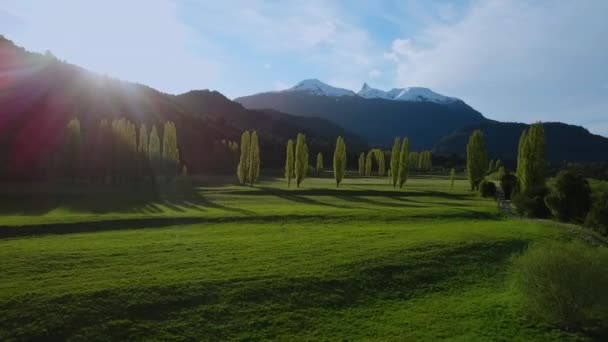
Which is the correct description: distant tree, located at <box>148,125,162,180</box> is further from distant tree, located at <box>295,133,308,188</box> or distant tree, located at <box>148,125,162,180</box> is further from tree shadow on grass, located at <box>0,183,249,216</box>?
distant tree, located at <box>295,133,308,188</box>

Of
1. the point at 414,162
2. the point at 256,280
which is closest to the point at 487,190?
the point at 256,280

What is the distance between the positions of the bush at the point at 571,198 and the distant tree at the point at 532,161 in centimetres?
1163

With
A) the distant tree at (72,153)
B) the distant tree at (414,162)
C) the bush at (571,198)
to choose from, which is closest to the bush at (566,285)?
the bush at (571,198)

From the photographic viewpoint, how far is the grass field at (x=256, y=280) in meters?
17.0

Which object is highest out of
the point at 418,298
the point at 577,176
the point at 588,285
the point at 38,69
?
the point at 38,69

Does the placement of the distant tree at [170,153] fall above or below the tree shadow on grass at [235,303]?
above

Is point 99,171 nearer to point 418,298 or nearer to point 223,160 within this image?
point 223,160

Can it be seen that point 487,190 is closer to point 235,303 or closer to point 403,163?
point 403,163

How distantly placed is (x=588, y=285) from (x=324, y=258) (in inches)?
521

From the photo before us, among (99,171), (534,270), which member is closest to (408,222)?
(534,270)

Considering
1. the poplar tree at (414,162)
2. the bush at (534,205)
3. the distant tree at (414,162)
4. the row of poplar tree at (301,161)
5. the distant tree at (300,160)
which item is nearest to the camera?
the bush at (534,205)

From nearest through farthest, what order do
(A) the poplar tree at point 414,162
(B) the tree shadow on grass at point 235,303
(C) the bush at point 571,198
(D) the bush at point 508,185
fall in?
(B) the tree shadow on grass at point 235,303 → (C) the bush at point 571,198 → (D) the bush at point 508,185 → (A) the poplar tree at point 414,162

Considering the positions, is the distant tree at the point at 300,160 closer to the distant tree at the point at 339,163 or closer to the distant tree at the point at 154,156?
the distant tree at the point at 339,163

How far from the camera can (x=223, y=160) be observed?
132875 millimetres
